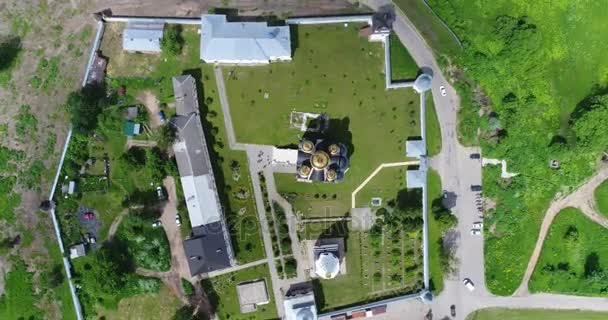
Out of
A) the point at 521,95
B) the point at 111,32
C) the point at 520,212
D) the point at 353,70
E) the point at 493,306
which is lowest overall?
the point at 493,306

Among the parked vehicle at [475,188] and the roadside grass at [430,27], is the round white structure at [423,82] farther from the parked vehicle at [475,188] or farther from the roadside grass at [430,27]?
the parked vehicle at [475,188]

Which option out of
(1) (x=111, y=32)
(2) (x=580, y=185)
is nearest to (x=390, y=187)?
(2) (x=580, y=185)

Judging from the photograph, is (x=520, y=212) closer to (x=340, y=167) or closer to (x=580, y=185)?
(x=580, y=185)

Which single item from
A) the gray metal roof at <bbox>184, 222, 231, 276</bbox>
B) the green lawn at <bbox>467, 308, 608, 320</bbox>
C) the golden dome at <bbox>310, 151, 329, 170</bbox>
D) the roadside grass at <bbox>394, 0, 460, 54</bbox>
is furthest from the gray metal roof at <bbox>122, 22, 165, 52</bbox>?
the green lawn at <bbox>467, 308, 608, 320</bbox>

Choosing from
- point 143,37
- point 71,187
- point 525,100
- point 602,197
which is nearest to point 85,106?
point 71,187

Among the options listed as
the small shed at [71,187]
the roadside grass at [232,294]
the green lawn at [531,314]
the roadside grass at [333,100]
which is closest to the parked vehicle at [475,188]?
the roadside grass at [333,100]

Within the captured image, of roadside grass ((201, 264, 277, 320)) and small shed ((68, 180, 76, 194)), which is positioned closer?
small shed ((68, 180, 76, 194))

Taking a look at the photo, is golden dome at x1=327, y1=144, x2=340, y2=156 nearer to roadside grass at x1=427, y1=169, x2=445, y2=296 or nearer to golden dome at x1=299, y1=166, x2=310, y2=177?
golden dome at x1=299, y1=166, x2=310, y2=177
